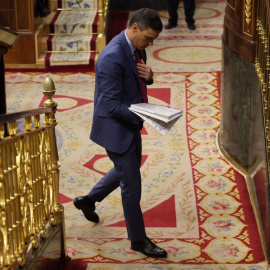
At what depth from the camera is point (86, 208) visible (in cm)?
511

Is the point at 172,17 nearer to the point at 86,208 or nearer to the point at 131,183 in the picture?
the point at 86,208

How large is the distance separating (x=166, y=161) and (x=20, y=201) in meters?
2.75

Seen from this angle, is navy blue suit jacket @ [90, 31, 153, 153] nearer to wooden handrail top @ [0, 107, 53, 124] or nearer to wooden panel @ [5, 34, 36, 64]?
wooden handrail top @ [0, 107, 53, 124]

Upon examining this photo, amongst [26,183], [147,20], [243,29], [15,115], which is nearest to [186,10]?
[243,29]

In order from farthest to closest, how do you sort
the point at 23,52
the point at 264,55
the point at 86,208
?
the point at 23,52, the point at 264,55, the point at 86,208

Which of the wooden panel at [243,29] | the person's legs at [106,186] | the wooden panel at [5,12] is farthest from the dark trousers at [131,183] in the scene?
the wooden panel at [5,12]

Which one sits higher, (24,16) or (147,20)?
(147,20)

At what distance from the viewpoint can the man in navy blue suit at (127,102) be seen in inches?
166

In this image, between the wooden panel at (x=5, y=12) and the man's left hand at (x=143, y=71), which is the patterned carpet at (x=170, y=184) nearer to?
the wooden panel at (x=5, y=12)

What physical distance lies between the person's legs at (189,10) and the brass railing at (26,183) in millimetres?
6944

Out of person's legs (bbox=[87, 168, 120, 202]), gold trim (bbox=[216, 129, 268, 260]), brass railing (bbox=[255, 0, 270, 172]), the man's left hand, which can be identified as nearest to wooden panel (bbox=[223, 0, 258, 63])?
brass railing (bbox=[255, 0, 270, 172])

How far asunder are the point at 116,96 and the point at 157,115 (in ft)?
0.93

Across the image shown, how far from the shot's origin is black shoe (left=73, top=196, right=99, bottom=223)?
16.8 ft

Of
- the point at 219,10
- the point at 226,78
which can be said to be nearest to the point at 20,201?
the point at 226,78
